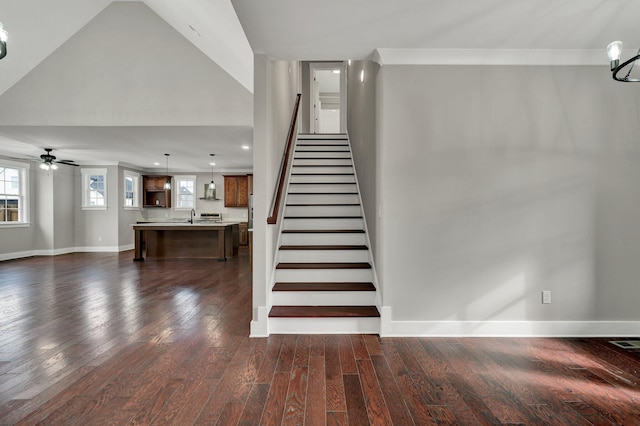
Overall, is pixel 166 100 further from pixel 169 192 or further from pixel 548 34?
pixel 169 192

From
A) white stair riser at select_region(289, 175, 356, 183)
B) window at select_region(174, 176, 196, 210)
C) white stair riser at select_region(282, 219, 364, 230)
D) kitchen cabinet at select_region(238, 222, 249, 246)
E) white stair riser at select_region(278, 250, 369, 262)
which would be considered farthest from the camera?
window at select_region(174, 176, 196, 210)

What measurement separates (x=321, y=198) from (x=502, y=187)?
8.02 ft

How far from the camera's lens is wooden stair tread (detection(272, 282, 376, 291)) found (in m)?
3.24

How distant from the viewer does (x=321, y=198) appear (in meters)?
4.77

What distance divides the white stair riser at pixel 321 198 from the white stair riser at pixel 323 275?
1418mm

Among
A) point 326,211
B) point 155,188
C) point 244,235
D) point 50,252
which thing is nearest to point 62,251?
point 50,252

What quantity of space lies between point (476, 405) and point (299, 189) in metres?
3.53

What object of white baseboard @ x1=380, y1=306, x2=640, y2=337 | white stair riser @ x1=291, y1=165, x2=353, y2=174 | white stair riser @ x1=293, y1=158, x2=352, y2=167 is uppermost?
white stair riser @ x1=293, y1=158, x2=352, y2=167

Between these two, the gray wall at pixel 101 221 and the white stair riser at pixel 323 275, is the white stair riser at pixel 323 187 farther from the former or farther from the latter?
the gray wall at pixel 101 221

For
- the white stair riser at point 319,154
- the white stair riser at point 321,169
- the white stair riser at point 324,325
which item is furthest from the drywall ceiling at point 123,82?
the white stair riser at point 324,325

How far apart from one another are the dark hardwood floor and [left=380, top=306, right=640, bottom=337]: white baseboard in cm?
9

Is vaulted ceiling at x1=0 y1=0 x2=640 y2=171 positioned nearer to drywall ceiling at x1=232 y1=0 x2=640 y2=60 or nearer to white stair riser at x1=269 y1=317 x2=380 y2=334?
drywall ceiling at x1=232 y1=0 x2=640 y2=60

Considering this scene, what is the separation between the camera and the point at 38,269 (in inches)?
251

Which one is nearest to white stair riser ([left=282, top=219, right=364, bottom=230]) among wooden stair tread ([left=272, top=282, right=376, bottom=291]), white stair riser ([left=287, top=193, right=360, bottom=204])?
white stair riser ([left=287, top=193, right=360, bottom=204])
